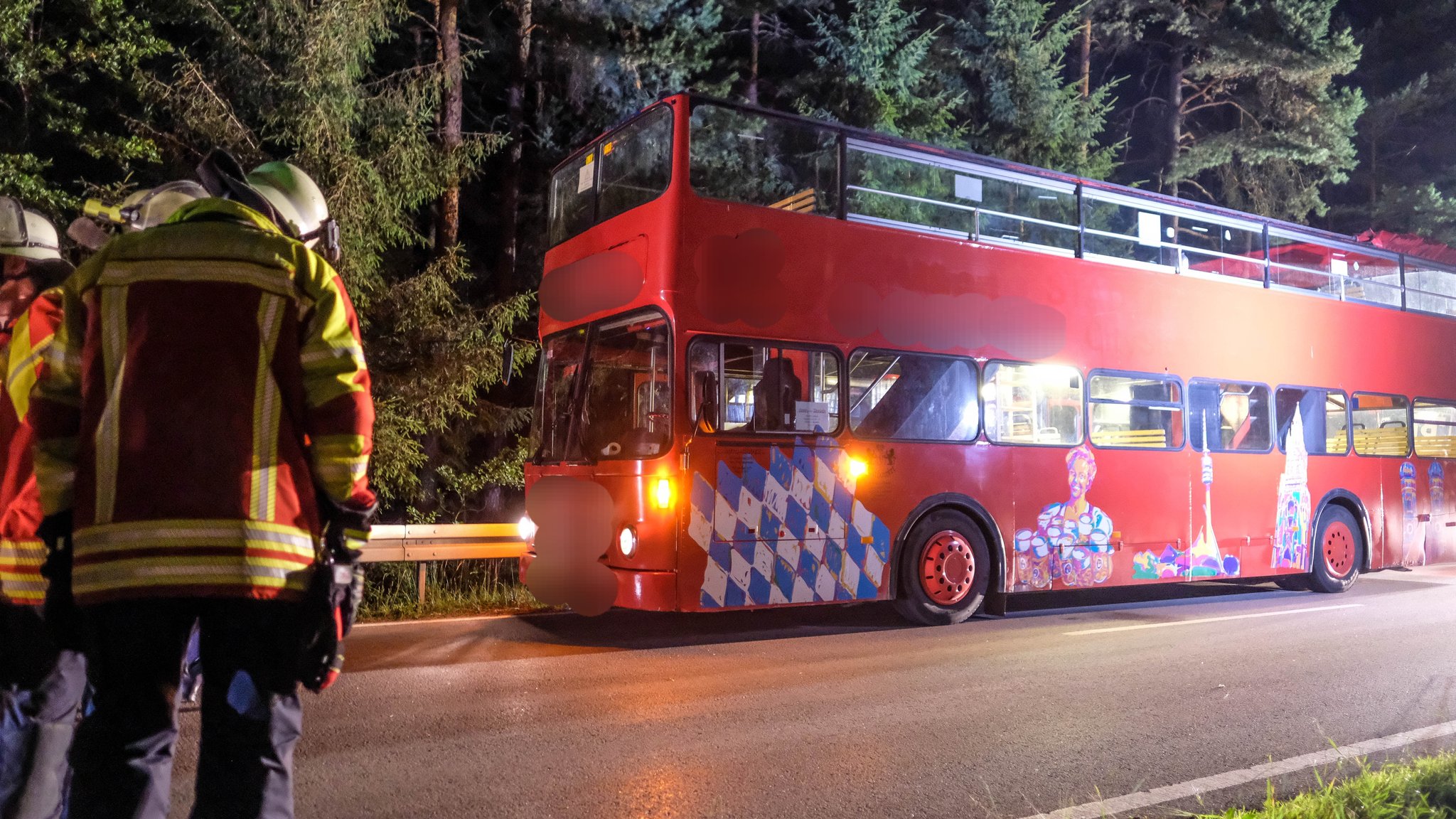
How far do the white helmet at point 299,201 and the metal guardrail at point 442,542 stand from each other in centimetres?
637

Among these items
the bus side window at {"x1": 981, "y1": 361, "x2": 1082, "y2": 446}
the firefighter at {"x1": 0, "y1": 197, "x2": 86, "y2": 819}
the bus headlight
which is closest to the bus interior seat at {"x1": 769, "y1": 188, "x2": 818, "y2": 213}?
the bus side window at {"x1": 981, "y1": 361, "x2": 1082, "y2": 446}

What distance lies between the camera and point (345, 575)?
2521mm

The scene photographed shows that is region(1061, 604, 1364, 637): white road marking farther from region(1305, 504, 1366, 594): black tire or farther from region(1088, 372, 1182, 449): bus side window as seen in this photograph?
region(1088, 372, 1182, 449): bus side window

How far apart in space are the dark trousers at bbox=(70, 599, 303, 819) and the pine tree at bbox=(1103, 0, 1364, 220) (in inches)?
1084

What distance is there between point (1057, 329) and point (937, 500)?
2.19 meters

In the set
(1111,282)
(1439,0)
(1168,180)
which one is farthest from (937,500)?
(1439,0)

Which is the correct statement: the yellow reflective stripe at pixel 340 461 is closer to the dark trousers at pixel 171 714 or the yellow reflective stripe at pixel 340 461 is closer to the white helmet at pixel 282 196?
the dark trousers at pixel 171 714

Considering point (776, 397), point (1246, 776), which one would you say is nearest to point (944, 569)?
point (776, 397)

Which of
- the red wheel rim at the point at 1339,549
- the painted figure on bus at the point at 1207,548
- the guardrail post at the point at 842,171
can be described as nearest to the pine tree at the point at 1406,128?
the red wheel rim at the point at 1339,549

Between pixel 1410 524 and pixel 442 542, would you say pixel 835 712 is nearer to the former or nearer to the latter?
pixel 442 542

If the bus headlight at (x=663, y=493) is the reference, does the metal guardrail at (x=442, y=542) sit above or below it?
below

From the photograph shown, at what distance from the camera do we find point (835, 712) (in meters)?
5.68

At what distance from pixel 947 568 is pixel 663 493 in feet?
9.24

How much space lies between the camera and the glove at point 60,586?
2.63 meters
